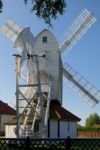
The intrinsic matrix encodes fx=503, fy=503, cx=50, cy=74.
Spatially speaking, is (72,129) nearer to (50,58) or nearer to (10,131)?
(10,131)

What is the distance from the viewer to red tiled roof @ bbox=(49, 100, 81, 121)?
48.5 metres

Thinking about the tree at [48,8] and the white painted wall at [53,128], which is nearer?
the tree at [48,8]

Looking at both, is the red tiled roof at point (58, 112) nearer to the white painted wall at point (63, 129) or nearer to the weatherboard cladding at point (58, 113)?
the weatherboard cladding at point (58, 113)

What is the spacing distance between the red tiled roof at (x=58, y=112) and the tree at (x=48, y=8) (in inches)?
1160

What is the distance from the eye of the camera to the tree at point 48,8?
18766mm

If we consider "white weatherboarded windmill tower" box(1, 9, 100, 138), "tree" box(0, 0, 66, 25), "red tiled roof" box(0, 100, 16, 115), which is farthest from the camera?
"red tiled roof" box(0, 100, 16, 115)

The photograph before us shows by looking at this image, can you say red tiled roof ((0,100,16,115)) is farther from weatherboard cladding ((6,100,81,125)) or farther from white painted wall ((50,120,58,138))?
white painted wall ((50,120,58,138))

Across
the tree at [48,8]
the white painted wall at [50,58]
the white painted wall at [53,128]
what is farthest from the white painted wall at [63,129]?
the tree at [48,8]

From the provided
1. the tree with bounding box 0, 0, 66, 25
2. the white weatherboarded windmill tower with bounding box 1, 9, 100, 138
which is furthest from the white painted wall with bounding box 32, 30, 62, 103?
the tree with bounding box 0, 0, 66, 25

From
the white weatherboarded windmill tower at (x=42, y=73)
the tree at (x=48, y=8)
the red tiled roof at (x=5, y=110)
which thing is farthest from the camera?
the red tiled roof at (x=5, y=110)

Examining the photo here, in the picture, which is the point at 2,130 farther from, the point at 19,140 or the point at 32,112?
the point at 19,140

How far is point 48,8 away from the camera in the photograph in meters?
18.9

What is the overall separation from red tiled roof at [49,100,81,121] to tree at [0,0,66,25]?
29464 mm

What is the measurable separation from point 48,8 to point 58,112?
3073 cm
